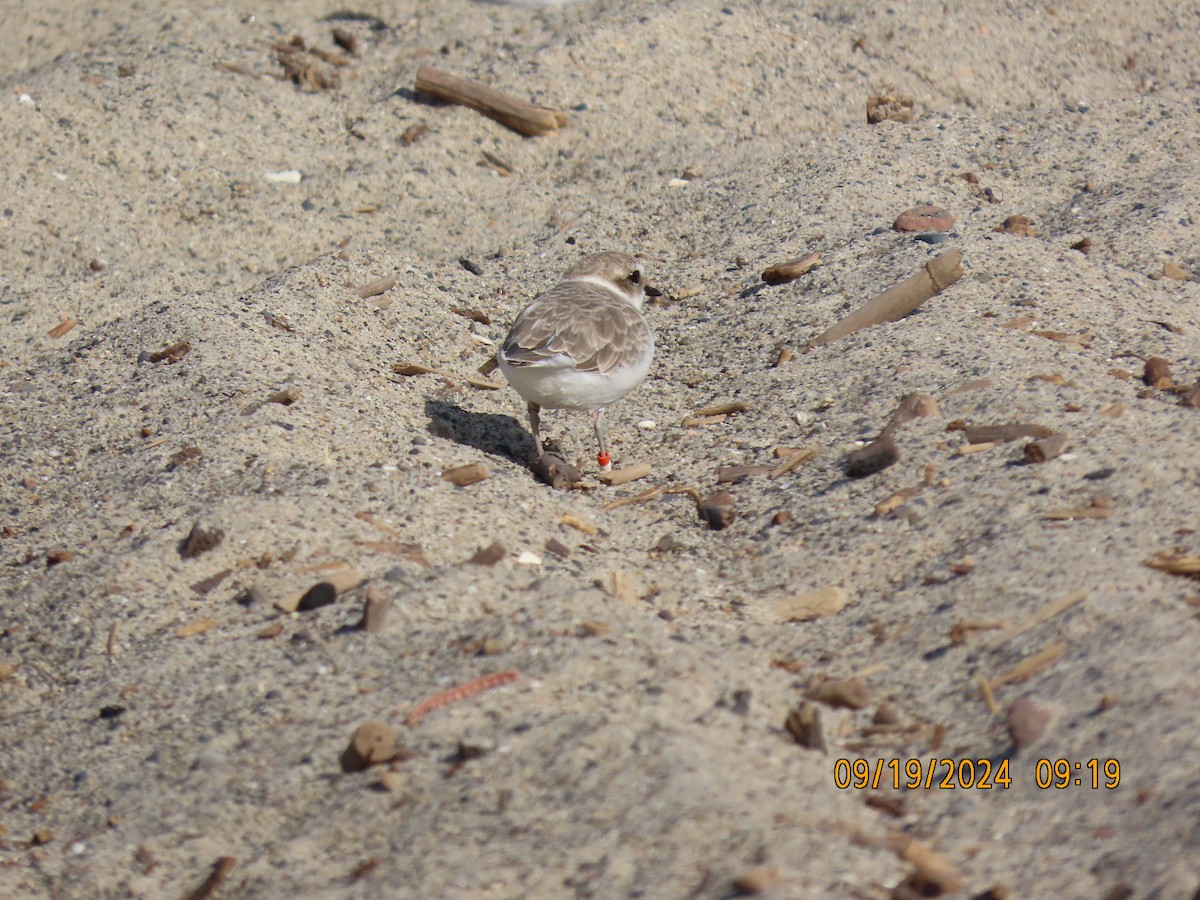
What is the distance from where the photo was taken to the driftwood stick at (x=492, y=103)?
756 centimetres

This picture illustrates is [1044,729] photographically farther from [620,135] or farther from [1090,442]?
[620,135]

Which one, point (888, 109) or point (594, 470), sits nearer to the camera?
point (594, 470)

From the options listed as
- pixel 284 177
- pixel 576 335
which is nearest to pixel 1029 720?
pixel 576 335

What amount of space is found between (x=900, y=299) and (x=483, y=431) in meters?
1.98

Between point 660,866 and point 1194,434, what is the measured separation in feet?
8.61

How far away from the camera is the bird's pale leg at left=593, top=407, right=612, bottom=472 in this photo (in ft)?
17.1

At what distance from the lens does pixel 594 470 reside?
17.2 feet

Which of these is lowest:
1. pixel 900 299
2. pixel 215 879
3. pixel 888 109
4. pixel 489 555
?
pixel 215 879

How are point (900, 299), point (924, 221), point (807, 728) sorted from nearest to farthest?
point (807, 728)
point (900, 299)
point (924, 221)

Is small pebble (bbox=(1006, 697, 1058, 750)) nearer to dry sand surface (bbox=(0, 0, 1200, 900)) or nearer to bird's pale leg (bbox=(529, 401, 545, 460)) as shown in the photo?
dry sand surface (bbox=(0, 0, 1200, 900))

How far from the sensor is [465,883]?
9.46ft

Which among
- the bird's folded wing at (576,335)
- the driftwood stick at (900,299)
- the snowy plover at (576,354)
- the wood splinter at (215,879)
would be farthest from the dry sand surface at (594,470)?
the bird's folded wing at (576,335)

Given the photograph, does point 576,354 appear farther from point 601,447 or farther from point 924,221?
point 924,221
